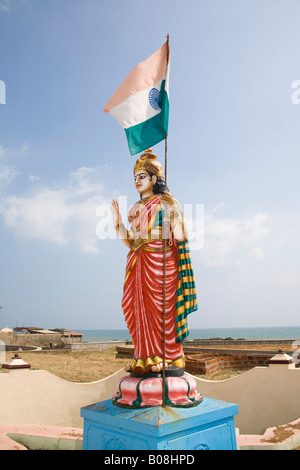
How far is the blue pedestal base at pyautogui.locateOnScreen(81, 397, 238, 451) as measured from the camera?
323 centimetres

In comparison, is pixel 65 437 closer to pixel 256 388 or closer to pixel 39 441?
pixel 39 441

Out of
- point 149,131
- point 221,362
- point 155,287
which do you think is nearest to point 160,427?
point 155,287

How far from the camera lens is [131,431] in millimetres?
3373

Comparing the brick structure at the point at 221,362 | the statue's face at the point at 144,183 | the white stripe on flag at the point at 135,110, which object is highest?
the white stripe on flag at the point at 135,110

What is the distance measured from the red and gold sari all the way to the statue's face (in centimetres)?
19

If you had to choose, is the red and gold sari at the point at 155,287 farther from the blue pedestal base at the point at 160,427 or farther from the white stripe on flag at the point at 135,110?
the white stripe on flag at the point at 135,110

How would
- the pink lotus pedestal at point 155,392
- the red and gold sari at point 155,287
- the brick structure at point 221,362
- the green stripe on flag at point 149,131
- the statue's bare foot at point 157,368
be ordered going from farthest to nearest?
the brick structure at point 221,362, the green stripe on flag at point 149,131, the red and gold sari at point 155,287, the statue's bare foot at point 157,368, the pink lotus pedestal at point 155,392

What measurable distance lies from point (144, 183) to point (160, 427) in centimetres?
305

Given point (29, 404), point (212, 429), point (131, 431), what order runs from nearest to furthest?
point (131, 431)
point (212, 429)
point (29, 404)

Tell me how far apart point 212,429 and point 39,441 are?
10.8ft

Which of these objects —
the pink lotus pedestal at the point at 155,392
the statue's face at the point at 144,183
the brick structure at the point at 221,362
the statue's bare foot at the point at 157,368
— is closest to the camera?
the pink lotus pedestal at the point at 155,392

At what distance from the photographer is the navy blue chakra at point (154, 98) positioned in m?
4.67

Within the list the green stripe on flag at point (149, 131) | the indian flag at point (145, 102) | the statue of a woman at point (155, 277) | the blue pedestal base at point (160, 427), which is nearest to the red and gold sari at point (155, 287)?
the statue of a woman at point (155, 277)
